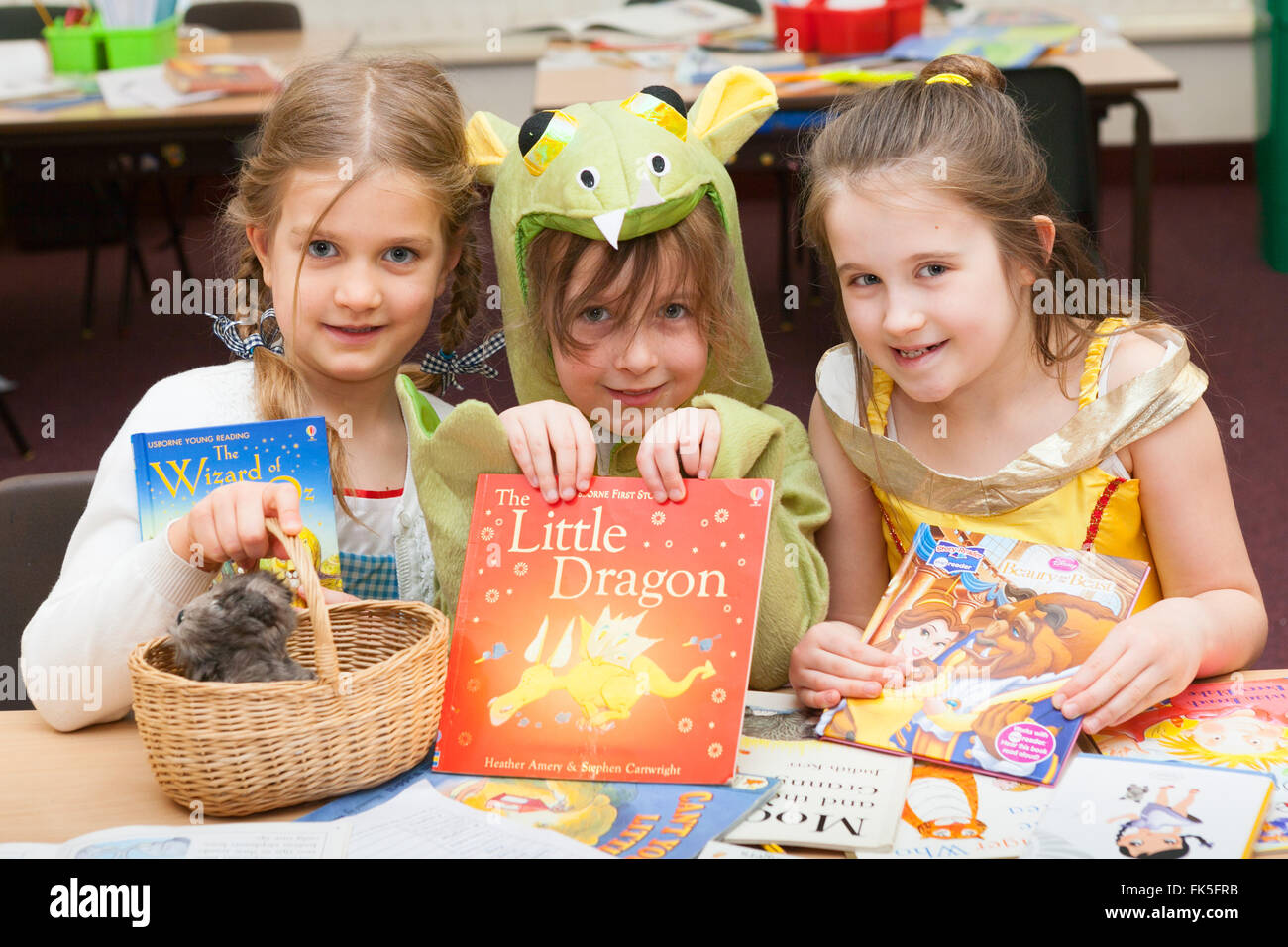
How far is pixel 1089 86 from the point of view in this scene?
130 inches

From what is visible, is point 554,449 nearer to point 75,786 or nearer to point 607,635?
point 607,635

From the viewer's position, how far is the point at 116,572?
1227 millimetres

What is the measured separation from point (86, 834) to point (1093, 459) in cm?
105

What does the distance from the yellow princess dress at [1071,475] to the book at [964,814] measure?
0.39 meters

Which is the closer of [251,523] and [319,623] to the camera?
[319,623]

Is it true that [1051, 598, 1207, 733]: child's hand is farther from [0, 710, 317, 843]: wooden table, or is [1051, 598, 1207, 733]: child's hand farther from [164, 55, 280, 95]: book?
[164, 55, 280, 95]: book

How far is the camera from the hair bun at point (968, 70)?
4.86ft

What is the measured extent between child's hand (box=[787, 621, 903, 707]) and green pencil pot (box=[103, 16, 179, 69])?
3.37 meters

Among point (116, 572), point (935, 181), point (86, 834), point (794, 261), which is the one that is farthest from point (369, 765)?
point (794, 261)

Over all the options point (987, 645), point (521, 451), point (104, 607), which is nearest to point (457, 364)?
→ point (521, 451)

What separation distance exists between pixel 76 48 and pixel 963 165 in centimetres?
338

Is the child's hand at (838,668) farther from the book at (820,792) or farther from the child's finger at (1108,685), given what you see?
the child's finger at (1108,685)

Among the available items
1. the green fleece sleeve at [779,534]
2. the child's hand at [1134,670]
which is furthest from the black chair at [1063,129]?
the child's hand at [1134,670]
